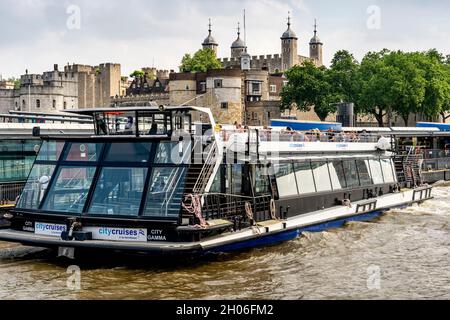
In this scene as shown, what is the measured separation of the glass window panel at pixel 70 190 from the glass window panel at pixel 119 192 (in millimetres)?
346

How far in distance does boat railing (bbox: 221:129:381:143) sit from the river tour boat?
2.0 inches

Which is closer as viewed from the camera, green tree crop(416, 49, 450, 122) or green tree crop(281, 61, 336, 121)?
green tree crop(416, 49, 450, 122)

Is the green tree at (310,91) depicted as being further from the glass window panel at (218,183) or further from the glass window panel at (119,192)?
Answer: the glass window panel at (119,192)

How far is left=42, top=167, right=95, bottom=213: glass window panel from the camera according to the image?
Answer: 58.6 ft

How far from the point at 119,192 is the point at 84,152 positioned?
160cm

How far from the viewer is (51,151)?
18.9 meters

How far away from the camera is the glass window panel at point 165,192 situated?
663 inches

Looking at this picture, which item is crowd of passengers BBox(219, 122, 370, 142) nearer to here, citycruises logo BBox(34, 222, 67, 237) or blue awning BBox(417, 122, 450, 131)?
citycruises logo BBox(34, 222, 67, 237)

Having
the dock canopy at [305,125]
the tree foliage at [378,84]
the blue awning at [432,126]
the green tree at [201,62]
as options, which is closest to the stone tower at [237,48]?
the green tree at [201,62]

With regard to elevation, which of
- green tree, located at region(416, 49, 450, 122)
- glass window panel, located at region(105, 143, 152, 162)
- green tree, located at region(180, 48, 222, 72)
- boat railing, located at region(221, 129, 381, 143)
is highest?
green tree, located at region(180, 48, 222, 72)

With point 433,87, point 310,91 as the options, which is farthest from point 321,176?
point 310,91

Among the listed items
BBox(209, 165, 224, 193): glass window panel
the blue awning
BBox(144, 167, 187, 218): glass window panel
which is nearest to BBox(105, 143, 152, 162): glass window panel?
BBox(144, 167, 187, 218): glass window panel
